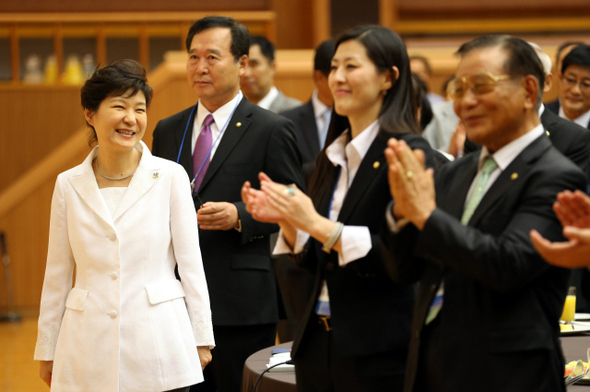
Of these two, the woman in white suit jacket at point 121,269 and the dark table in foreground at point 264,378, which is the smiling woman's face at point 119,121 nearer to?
the woman in white suit jacket at point 121,269

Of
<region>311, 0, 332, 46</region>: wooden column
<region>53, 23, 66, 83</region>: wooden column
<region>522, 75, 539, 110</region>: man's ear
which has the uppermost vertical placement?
<region>311, 0, 332, 46</region>: wooden column

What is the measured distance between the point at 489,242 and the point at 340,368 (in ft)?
2.08

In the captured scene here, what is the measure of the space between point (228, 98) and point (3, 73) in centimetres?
626

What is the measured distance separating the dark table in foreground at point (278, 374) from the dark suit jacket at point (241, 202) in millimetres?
276

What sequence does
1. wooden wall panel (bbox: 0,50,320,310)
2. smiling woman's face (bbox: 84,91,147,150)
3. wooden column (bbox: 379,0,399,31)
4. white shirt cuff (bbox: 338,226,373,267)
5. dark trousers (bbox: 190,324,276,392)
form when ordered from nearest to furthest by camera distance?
white shirt cuff (bbox: 338,226,373,267), smiling woman's face (bbox: 84,91,147,150), dark trousers (bbox: 190,324,276,392), wooden wall panel (bbox: 0,50,320,310), wooden column (bbox: 379,0,399,31)

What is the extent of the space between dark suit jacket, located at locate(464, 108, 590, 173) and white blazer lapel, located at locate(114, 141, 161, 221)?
1.40m

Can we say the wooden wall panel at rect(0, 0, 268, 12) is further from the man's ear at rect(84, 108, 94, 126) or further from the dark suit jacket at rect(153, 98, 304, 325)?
the man's ear at rect(84, 108, 94, 126)

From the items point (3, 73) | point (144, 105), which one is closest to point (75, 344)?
point (144, 105)

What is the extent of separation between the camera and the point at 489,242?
184cm

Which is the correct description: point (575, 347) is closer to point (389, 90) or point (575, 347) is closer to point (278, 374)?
point (278, 374)

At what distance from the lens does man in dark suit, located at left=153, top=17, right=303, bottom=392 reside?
3223mm

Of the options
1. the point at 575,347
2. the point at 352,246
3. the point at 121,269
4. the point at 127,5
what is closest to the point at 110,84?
the point at 121,269

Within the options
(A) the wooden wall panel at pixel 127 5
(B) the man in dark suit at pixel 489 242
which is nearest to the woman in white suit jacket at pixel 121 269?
→ (B) the man in dark suit at pixel 489 242

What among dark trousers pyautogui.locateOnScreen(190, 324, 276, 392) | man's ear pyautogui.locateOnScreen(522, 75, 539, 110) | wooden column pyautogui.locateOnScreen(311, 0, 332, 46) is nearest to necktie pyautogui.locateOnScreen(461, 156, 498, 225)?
man's ear pyautogui.locateOnScreen(522, 75, 539, 110)
